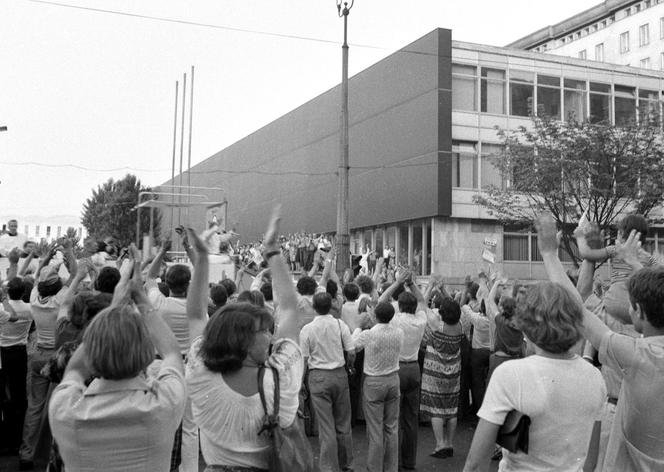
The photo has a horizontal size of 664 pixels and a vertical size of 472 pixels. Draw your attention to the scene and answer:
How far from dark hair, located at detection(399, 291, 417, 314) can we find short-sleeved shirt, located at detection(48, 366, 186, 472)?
494 centimetres

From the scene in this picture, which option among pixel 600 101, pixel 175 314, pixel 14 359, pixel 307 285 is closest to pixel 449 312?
pixel 307 285

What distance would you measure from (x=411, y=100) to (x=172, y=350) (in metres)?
28.7

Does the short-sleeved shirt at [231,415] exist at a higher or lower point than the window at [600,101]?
lower

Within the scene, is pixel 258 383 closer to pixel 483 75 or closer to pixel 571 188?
pixel 571 188

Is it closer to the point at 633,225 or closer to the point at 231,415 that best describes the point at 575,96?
the point at 633,225

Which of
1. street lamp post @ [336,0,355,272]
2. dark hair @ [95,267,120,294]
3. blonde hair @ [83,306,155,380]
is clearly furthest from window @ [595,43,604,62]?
blonde hair @ [83,306,155,380]

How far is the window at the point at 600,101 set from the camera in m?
31.9

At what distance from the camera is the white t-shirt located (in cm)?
269

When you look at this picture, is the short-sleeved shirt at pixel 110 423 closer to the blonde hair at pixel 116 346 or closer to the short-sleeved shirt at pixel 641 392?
the blonde hair at pixel 116 346

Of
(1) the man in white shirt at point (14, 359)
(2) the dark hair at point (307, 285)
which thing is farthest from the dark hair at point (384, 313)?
(1) the man in white shirt at point (14, 359)

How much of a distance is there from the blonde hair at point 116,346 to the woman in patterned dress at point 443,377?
18.5ft

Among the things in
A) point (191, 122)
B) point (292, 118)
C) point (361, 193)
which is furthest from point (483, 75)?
point (191, 122)

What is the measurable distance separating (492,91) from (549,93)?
298 centimetres

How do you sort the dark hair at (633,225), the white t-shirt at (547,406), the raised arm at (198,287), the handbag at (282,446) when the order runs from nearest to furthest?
the white t-shirt at (547,406), the handbag at (282,446), the raised arm at (198,287), the dark hair at (633,225)
